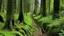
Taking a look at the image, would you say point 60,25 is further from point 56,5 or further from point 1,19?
point 1,19

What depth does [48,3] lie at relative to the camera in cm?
2491

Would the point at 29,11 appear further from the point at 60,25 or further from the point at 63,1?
the point at 60,25

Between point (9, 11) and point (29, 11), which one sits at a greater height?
point (9, 11)

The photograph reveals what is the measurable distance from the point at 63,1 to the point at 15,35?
54.3 feet

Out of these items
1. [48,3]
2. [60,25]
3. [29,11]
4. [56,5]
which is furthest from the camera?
[29,11]

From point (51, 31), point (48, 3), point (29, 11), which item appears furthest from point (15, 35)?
point (29, 11)

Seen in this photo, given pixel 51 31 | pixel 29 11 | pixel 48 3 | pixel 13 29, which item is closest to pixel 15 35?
pixel 13 29

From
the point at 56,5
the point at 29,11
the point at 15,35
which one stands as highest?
the point at 56,5

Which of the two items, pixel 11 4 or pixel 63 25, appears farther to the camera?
pixel 11 4

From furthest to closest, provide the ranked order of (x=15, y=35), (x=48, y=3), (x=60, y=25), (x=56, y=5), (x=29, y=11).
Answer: (x=29, y=11)
(x=48, y=3)
(x=56, y=5)
(x=60, y=25)
(x=15, y=35)

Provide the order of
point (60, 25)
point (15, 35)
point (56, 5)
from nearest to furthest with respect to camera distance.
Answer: point (15, 35)
point (60, 25)
point (56, 5)

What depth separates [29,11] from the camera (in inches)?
1436

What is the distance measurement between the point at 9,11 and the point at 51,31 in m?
3.34

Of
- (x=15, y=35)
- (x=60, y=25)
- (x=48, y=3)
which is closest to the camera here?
(x=15, y=35)
